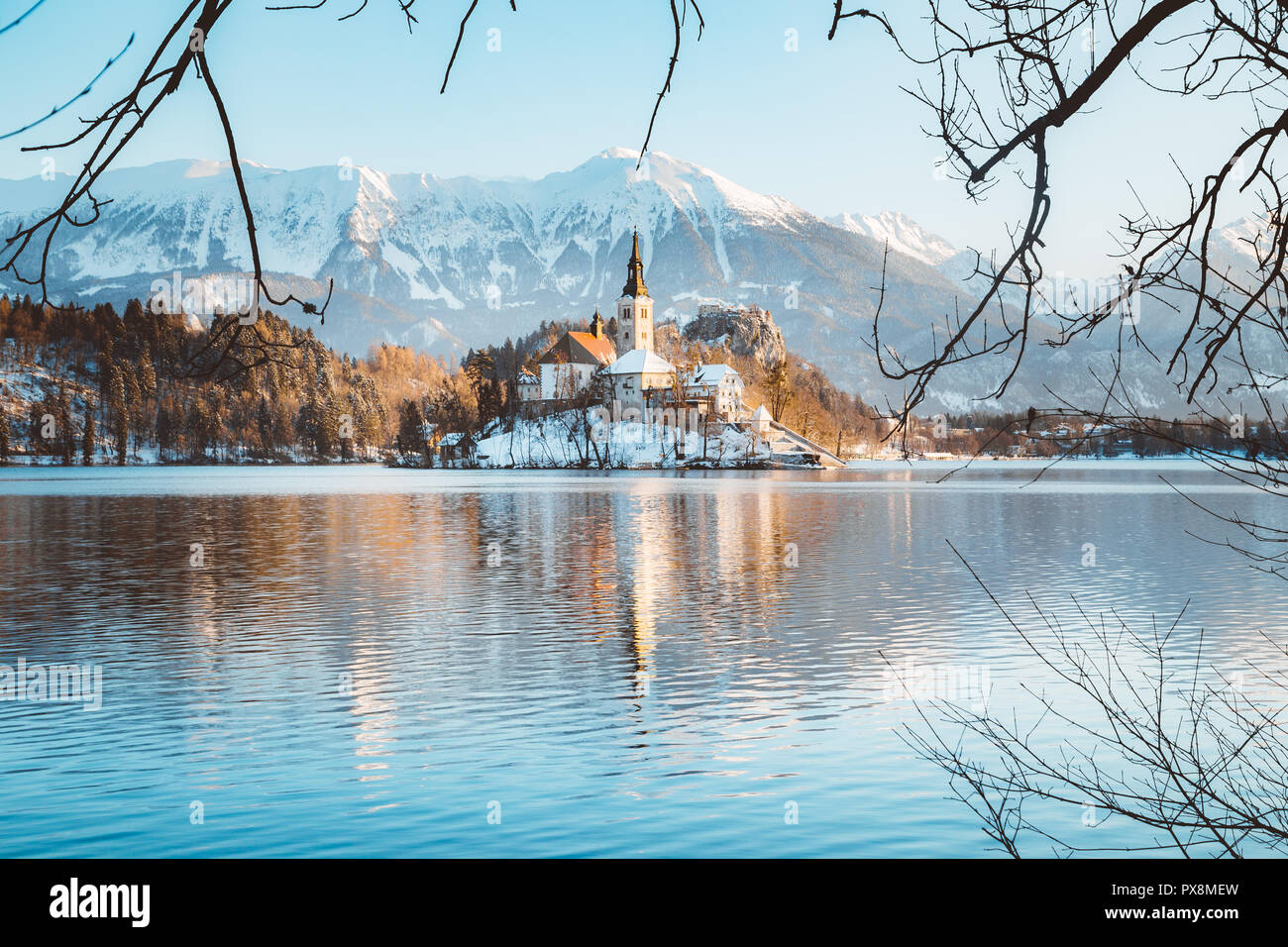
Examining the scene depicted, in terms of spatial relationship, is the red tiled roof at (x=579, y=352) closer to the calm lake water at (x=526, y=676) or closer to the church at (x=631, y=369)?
the church at (x=631, y=369)

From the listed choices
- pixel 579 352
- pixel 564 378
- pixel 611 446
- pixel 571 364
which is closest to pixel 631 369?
pixel 564 378

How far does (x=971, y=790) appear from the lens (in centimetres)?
1404

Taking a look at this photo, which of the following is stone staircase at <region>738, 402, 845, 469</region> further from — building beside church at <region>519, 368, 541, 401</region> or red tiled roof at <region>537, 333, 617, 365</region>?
building beside church at <region>519, 368, 541, 401</region>

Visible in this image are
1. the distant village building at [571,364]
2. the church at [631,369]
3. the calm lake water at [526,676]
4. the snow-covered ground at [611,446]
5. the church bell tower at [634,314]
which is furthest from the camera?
the church bell tower at [634,314]

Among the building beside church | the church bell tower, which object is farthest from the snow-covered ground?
the church bell tower

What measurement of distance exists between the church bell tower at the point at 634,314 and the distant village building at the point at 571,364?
477 cm

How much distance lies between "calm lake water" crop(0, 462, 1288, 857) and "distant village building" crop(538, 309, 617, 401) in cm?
12479

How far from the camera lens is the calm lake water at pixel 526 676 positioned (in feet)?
41.8

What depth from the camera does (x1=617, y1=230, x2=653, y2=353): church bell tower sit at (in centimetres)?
19162

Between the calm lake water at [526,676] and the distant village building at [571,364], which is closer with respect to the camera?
the calm lake water at [526,676]

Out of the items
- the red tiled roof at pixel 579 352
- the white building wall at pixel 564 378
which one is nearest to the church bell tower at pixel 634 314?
the red tiled roof at pixel 579 352

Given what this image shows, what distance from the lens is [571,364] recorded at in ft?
597

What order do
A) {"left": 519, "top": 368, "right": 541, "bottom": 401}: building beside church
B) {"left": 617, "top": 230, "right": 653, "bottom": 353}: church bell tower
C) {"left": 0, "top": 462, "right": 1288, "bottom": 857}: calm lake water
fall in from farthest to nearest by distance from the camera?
1. {"left": 617, "top": 230, "right": 653, "bottom": 353}: church bell tower
2. {"left": 519, "top": 368, "right": 541, "bottom": 401}: building beside church
3. {"left": 0, "top": 462, "right": 1288, "bottom": 857}: calm lake water
